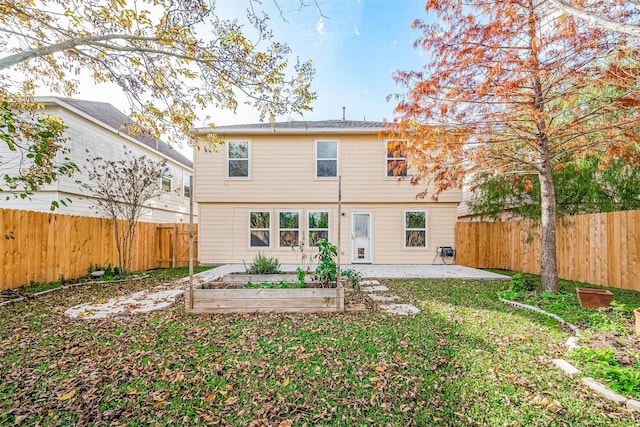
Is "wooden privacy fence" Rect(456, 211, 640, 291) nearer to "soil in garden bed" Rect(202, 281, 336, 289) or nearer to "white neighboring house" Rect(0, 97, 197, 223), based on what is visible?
"soil in garden bed" Rect(202, 281, 336, 289)

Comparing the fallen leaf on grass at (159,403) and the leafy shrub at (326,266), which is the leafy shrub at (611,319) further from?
the fallen leaf on grass at (159,403)

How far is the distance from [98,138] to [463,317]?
41.6ft

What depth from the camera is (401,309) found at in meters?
4.62

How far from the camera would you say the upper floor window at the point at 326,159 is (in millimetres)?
10789

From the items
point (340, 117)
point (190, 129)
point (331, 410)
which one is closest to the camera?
point (331, 410)

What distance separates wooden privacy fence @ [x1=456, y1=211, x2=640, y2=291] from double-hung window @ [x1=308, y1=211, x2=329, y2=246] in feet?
16.2

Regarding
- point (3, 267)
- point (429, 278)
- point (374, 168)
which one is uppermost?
point (374, 168)

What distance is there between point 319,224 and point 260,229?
227cm

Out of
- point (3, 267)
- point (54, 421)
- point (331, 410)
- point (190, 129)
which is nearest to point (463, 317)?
point (331, 410)

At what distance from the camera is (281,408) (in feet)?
6.95

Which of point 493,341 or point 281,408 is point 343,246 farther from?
point 281,408

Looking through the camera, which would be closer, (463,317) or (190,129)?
(463,317)

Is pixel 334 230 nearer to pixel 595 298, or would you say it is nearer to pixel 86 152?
pixel 595 298

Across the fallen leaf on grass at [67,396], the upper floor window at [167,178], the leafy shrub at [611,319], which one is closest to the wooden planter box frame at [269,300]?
the fallen leaf on grass at [67,396]
